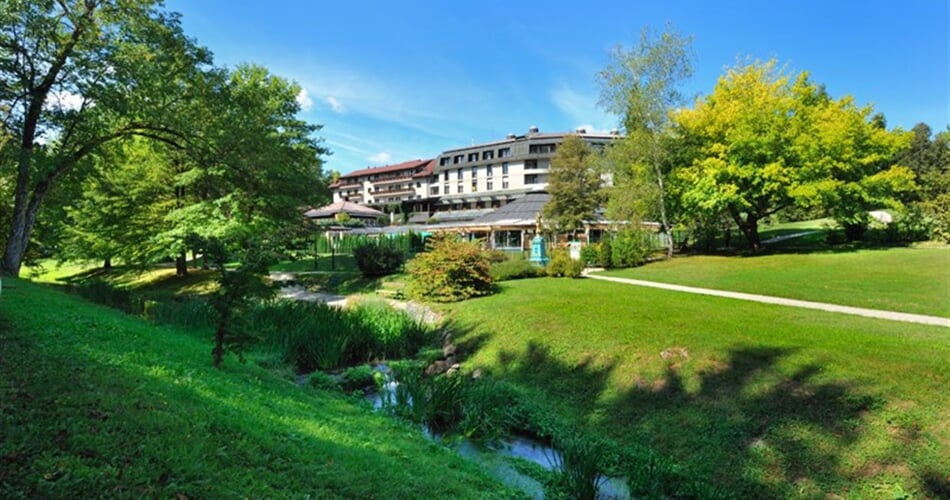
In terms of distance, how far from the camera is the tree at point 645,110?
23.2 m

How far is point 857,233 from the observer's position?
2591cm

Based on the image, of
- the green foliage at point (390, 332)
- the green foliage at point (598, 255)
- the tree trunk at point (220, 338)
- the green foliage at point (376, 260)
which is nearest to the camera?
the tree trunk at point (220, 338)

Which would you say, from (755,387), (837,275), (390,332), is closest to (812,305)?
(755,387)

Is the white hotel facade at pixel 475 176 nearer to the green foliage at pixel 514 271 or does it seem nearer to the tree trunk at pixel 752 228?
the tree trunk at pixel 752 228

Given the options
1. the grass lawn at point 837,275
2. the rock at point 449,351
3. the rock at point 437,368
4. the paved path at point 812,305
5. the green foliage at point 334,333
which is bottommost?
the rock at point 437,368

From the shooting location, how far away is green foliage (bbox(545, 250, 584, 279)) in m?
17.1

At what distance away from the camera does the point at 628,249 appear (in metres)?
21.4

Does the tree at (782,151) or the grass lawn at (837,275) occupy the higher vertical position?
the tree at (782,151)

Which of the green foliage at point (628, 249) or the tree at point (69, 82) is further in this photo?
the green foliage at point (628, 249)

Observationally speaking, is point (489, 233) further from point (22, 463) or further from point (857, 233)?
point (22, 463)

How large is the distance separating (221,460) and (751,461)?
533 centimetres

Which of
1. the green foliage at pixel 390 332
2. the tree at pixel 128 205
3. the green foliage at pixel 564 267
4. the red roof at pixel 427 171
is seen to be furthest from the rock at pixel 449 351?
the red roof at pixel 427 171

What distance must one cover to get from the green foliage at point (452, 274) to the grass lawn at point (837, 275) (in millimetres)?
6877

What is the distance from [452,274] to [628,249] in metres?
11.2
